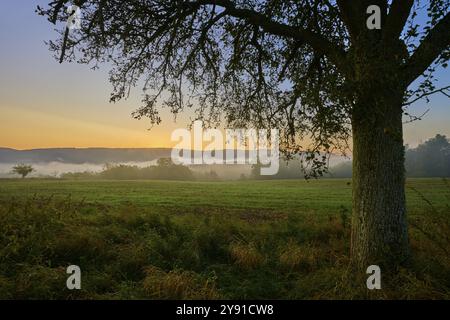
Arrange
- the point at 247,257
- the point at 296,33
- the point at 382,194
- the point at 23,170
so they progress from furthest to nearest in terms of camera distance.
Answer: the point at 23,170
the point at 247,257
the point at 296,33
the point at 382,194

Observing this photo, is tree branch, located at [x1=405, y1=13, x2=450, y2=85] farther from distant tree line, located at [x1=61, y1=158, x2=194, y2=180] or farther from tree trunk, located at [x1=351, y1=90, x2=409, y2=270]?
distant tree line, located at [x1=61, y1=158, x2=194, y2=180]

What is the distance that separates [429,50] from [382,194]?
10.5ft

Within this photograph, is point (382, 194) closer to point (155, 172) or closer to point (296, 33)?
point (296, 33)

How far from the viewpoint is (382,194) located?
25.2 ft

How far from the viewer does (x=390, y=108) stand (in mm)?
7480

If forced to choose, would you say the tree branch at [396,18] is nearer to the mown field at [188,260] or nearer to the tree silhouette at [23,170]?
the mown field at [188,260]

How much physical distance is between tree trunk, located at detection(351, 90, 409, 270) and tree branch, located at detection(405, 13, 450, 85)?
613mm

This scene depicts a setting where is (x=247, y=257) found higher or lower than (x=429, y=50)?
lower

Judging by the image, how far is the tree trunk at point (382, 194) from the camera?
7.62m

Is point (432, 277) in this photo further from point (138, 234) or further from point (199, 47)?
point (199, 47)

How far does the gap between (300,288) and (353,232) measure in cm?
208

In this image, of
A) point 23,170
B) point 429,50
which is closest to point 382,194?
point 429,50

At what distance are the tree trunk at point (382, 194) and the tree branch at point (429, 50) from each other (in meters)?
0.61

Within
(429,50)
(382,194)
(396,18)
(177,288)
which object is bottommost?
(177,288)
